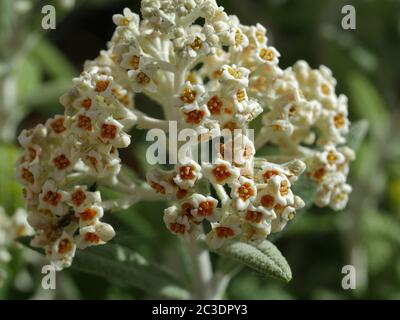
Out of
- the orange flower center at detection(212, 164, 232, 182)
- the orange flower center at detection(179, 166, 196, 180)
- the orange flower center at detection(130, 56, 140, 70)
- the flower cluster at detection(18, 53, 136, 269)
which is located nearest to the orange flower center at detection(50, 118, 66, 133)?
the flower cluster at detection(18, 53, 136, 269)

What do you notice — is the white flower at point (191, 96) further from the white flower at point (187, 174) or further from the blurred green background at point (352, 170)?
the blurred green background at point (352, 170)

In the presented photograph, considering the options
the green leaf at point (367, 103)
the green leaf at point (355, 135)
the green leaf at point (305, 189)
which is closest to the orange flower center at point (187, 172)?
the green leaf at point (305, 189)

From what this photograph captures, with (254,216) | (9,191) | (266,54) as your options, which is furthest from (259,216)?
(9,191)

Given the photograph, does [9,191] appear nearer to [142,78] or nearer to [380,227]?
[142,78]

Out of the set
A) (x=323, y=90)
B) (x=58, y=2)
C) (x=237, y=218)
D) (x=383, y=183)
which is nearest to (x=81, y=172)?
(x=237, y=218)

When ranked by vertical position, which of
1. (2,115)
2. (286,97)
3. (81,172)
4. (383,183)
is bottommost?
(81,172)

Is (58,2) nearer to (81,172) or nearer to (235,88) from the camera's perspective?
(81,172)
